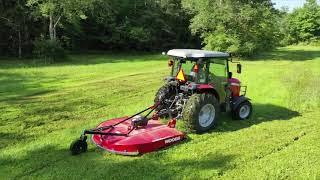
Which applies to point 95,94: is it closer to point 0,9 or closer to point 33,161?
point 33,161

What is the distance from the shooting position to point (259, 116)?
11.4m

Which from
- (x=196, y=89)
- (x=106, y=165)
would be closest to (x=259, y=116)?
(x=196, y=89)

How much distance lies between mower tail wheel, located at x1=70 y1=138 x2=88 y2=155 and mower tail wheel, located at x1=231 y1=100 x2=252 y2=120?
4.41 meters

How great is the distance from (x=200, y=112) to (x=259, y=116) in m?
2.92

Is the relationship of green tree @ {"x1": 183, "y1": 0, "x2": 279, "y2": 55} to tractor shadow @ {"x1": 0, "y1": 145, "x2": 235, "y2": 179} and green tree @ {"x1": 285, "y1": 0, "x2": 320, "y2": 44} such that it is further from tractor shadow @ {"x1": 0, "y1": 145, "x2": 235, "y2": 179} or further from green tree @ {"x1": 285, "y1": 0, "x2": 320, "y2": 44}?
green tree @ {"x1": 285, "y1": 0, "x2": 320, "y2": 44}

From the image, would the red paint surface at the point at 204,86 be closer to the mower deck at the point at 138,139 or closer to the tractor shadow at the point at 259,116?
the tractor shadow at the point at 259,116

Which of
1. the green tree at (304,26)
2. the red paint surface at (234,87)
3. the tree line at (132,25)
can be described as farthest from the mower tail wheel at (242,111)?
the green tree at (304,26)

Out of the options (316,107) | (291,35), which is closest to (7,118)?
(316,107)

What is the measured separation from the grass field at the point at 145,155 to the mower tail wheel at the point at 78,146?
0.16 meters

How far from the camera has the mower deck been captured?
7777 millimetres

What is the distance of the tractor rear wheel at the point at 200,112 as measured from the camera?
898 cm

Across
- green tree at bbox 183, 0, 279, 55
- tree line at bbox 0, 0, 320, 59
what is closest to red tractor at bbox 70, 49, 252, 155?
tree line at bbox 0, 0, 320, 59

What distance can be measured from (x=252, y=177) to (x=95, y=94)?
8427 mm

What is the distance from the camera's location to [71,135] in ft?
30.1
